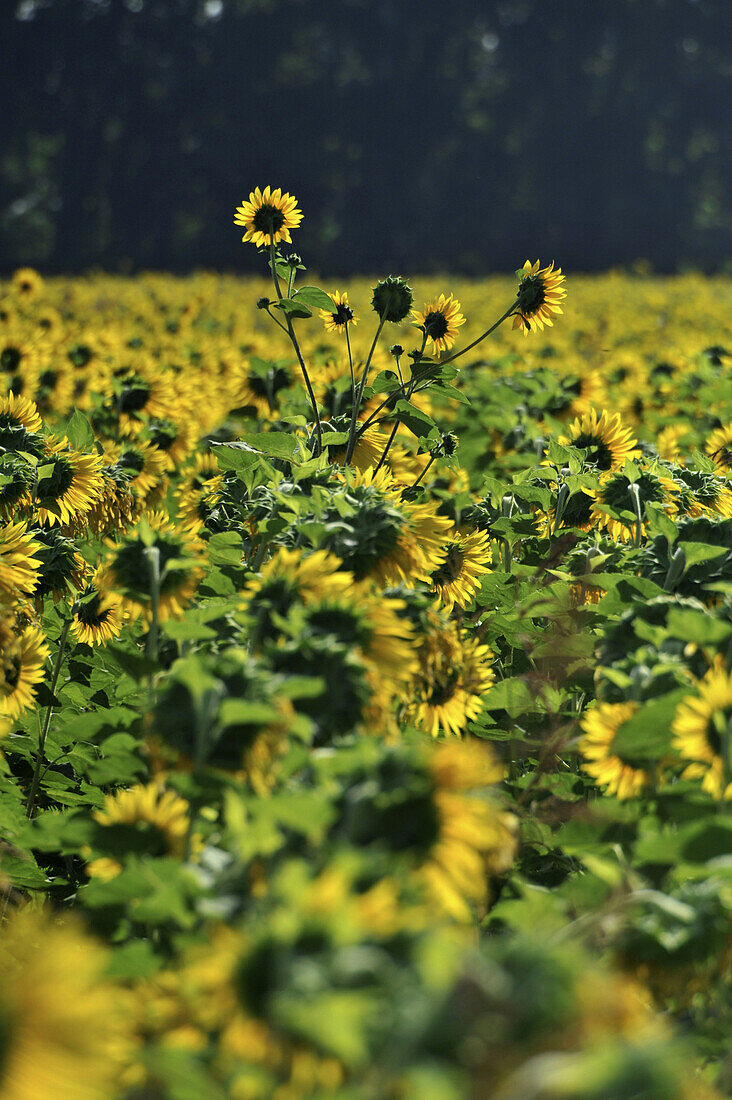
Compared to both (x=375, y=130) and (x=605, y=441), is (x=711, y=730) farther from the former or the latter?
(x=375, y=130)

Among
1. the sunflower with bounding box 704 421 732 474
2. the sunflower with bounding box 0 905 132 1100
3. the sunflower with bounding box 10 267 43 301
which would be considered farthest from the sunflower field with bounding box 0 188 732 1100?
the sunflower with bounding box 10 267 43 301

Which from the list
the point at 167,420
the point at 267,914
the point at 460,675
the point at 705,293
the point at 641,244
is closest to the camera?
the point at 267,914

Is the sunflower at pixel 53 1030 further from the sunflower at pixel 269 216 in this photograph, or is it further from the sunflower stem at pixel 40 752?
the sunflower at pixel 269 216

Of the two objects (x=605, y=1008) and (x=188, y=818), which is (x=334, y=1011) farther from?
(x=188, y=818)

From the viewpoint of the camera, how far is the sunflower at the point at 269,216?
7.06 feet

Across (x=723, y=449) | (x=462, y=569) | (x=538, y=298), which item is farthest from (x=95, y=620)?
(x=723, y=449)

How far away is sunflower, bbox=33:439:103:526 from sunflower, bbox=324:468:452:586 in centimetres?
78

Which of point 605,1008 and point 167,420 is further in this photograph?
point 167,420

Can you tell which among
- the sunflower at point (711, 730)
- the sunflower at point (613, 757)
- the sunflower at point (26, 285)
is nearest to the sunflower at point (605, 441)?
the sunflower at point (613, 757)

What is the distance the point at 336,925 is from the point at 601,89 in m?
40.6

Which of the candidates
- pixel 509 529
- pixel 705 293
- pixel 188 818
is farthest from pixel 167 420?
pixel 705 293

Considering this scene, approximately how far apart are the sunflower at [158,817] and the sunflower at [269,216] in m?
1.50

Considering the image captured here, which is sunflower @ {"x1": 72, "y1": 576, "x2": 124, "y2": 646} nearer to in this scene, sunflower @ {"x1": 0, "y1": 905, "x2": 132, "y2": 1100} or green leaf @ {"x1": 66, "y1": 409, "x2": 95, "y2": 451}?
green leaf @ {"x1": 66, "y1": 409, "x2": 95, "y2": 451}

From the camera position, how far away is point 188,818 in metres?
1.00
